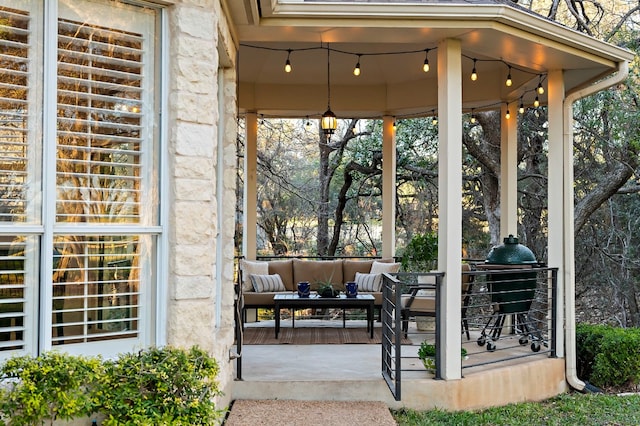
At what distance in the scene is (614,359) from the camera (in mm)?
6852

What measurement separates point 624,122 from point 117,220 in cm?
865

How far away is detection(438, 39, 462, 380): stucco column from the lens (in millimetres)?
5352

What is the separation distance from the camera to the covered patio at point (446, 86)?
5.12 meters

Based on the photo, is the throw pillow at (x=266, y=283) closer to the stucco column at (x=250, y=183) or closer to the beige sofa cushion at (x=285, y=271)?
the beige sofa cushion at (x=285, y=271)

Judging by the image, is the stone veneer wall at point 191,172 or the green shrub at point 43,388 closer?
the green shrub at point 43,388

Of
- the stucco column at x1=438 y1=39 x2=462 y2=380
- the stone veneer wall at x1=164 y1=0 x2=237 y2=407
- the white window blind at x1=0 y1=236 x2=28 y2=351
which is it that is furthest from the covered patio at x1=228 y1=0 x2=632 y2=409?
the white window blind at x1=0 y1=236 x2=28 y2=351

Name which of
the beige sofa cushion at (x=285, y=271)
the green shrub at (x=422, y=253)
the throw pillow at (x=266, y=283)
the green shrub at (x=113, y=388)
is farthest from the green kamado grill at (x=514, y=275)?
the green shrub at (x=113, y=388)

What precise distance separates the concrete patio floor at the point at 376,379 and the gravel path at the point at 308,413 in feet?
0.38

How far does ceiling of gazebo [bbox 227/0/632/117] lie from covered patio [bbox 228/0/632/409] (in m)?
0.01

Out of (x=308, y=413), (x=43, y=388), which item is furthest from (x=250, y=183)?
(x=43, y=388)

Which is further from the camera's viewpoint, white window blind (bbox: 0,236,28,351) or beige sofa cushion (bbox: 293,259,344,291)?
beige sofa cushion (bbox: 293,259,344,291)

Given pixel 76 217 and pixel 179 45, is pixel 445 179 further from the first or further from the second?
pixel 76 217

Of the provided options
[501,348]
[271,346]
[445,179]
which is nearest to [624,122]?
[501,348]

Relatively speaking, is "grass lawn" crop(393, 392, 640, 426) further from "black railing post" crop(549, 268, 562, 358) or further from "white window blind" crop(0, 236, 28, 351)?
"white window blind" crop(0, 236, 28, 351)
